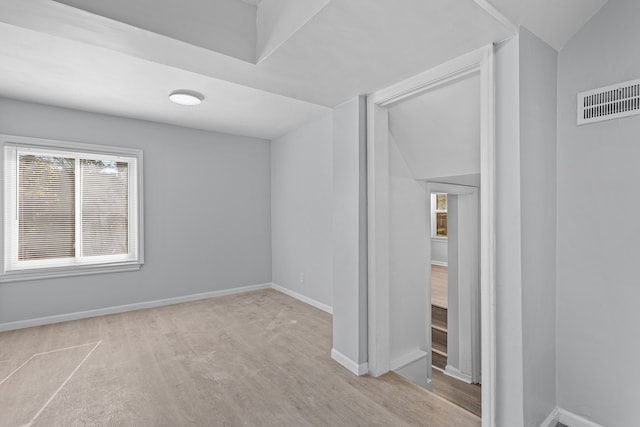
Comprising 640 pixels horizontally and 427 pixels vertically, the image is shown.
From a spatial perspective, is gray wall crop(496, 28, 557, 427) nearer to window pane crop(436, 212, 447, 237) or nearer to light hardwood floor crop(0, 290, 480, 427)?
light hardwood floor crop(0, 290, 480, 427)

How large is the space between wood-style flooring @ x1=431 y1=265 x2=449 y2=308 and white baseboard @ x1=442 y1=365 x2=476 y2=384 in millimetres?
1383

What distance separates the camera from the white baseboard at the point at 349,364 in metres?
2.48

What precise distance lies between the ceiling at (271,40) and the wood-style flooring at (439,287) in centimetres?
363

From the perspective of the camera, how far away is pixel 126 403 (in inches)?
85.1

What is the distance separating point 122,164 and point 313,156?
252cm

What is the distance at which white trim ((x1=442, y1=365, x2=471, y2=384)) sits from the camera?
3.23 metres

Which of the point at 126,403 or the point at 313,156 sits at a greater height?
the point at 313,156

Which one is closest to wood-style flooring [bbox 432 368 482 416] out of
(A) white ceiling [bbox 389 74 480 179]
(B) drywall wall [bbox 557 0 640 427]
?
(B) drywall wall [bbox 557 0 640 427]

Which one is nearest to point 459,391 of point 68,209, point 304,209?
point 304,209

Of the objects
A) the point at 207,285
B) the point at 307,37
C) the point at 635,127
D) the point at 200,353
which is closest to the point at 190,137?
the point at 207,285

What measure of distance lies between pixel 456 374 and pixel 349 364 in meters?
1.52

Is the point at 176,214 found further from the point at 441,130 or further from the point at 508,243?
the point at 508,243

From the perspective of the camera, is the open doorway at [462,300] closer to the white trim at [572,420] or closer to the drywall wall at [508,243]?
the white trim at [572,420]

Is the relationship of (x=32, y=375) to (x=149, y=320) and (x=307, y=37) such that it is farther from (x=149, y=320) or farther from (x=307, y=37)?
(x=307, y=37)
